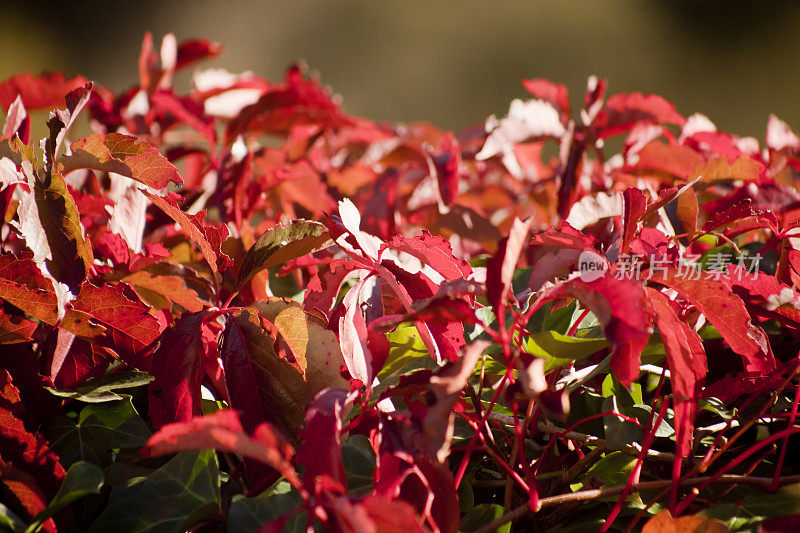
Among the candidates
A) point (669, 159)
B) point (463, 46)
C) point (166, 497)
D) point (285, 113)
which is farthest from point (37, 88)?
point (463, 46)

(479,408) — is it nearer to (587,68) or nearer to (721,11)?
(587,68)

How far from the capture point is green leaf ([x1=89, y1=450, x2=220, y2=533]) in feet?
1.79

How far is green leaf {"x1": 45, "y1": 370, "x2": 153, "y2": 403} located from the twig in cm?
34

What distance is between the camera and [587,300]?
47 cm

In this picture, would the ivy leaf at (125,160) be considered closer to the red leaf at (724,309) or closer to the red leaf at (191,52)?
the red leaf at (724,309)

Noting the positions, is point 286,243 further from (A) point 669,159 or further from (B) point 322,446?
(A) point 669,159

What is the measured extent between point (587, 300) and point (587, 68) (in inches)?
246

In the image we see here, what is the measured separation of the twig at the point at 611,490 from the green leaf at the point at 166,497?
0.21m

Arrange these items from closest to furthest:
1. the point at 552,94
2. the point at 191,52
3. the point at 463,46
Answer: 1. the point at 552,94
2. the point at 191,52
3. the point at 463,46

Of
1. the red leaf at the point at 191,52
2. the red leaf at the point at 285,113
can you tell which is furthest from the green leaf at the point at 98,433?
the red leaf at the point at 191,52

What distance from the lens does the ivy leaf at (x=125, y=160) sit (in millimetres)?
617

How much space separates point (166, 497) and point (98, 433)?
0.12 metres

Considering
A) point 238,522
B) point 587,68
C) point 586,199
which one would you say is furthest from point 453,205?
point 587,68

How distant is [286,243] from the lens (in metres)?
0.59
